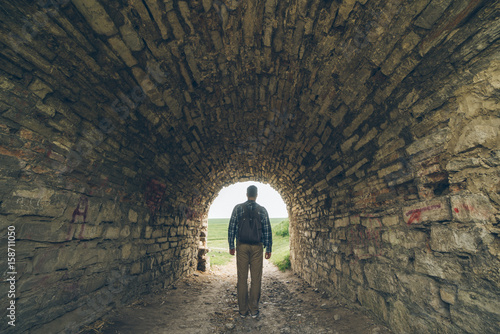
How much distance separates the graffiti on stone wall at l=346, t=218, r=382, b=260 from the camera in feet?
9.75

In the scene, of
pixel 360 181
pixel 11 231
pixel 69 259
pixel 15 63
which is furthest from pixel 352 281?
pixel 15 63

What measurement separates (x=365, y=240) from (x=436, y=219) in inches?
54.6

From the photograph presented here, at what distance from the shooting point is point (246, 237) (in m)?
3.60

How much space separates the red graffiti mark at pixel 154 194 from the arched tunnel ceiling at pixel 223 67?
0.34 meters

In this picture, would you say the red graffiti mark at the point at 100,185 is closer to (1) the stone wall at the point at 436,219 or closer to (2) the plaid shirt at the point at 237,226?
(2) the plaid shirt at the point at 237,226

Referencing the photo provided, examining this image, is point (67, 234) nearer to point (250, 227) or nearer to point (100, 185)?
point (100, 185)

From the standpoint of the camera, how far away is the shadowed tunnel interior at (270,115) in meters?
1.69

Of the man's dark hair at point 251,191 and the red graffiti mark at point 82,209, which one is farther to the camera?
the man's dark hair at point 251,191

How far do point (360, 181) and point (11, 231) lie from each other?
13.0 feet

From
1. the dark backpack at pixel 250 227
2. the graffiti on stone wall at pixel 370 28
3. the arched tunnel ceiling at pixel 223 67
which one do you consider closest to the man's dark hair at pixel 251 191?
the dark backpack at pixel 250 227

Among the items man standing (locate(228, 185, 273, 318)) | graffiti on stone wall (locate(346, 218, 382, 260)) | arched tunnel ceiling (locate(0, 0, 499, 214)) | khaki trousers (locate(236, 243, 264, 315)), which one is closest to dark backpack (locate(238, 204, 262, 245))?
man standing (locate(228, 185, 273, 318))

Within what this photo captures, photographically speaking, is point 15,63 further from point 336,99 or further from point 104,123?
point 336,99

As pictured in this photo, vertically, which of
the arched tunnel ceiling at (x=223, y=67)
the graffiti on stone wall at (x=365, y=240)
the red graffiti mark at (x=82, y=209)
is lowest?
the graffiti on stone wall at (x=365, y=240)

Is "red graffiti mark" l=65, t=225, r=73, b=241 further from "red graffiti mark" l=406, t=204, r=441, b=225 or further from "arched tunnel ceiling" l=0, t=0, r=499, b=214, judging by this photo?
"red graffiti mark" l=406, t=204, r=441, b=225
